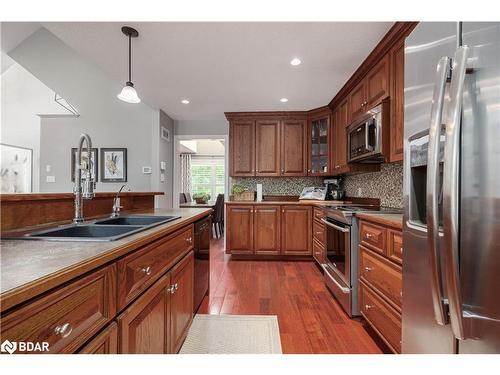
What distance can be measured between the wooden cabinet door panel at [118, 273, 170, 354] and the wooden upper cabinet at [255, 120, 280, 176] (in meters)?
2.98

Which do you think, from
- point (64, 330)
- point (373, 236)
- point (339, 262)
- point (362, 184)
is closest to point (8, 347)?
point (64, 330)

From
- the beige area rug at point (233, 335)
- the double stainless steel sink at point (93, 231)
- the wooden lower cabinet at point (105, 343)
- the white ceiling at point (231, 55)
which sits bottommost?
the beige area rug at point (233, 335)

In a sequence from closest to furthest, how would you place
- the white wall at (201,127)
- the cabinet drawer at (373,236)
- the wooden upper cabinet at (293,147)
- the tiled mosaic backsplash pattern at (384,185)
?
the cabinet drawer at (373,236), the tiled mosaic backsplash pattern at (384,185), the wooden upper cabinet at (293,147), the white wall at (201,127)

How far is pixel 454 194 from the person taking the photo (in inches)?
28.1

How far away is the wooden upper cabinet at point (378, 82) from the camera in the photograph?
2099 mm

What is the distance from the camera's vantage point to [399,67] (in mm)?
1931

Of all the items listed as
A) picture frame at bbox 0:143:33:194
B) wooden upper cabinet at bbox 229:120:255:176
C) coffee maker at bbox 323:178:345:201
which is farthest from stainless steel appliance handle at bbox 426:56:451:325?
picture frame at bbox 0:143:33:194

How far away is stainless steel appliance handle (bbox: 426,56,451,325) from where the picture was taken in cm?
78

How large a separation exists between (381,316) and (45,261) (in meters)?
1.80

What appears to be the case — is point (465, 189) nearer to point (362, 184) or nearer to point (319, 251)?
point (319, 251)

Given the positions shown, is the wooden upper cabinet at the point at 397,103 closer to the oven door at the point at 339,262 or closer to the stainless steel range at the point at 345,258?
the stainless steel range at the point at 345,258

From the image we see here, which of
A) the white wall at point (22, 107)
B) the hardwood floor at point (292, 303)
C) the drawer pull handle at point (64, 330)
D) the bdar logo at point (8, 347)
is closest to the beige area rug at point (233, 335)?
the hardwood floor at point (292, 303)

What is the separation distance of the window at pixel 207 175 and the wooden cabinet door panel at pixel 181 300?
6.62 meters
